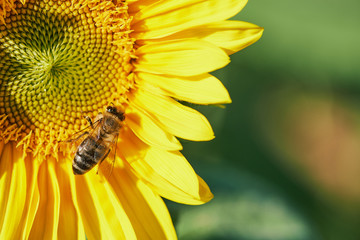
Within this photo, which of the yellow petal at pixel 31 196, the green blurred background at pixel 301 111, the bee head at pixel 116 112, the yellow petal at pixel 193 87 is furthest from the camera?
the green blurred background at pixel 301 111

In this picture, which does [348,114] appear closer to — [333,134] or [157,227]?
[333,134]

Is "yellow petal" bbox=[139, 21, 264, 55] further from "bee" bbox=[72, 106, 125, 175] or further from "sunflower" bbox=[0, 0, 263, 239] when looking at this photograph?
"bee" bbox=[72, 106, 125, 175]

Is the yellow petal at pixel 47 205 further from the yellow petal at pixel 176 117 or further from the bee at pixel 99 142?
the yellow petal at pixel 176 117

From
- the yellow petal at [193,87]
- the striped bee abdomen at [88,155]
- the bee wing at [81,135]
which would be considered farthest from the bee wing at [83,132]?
the yellow petal at [193,87]

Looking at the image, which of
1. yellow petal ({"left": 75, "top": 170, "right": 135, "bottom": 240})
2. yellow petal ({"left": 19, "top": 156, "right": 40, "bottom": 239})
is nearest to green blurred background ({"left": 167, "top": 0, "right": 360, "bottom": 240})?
yellow petal ({"left": 75, "top": 170, "right": 135, "bottom": 240})

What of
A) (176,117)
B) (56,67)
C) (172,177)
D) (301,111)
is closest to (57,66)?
(56,67)
